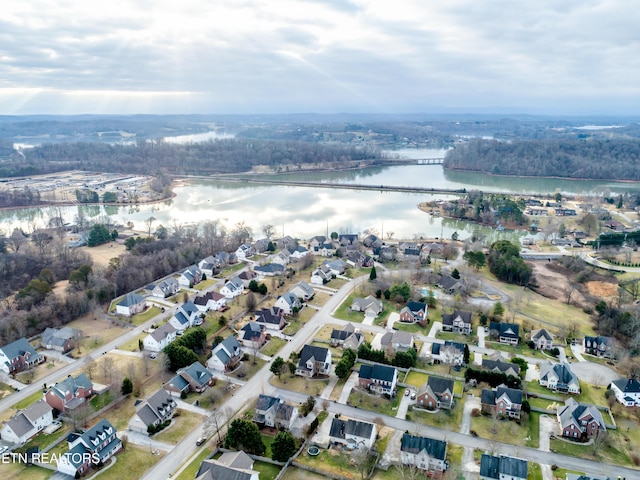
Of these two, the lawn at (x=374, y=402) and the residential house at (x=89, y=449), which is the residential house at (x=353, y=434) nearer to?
the lawn at (x=374, y=402)

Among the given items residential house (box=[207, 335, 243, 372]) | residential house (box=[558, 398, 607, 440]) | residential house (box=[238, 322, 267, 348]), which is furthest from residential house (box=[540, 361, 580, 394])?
residential house (box=[207, 335, 243, 372])

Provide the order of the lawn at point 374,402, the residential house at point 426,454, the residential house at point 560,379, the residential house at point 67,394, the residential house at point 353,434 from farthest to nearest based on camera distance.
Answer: the residential house at point 560,379
the lawn at point 374,402
the residential house at point 67,394
the residential house at point 353,434
the residential house at point 426,454

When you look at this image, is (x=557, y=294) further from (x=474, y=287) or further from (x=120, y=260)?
(x=120, y=260)

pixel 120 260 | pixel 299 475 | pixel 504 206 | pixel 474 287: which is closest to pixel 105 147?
pixel 120 260

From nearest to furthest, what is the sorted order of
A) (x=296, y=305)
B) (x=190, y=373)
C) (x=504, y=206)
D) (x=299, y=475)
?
(x=299, y=475) < (x=190, y=373) < (x=296, y=305) < (x=504, y=206)

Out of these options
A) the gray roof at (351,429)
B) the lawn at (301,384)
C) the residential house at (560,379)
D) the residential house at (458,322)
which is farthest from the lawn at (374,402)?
the residential house at (458,322)
